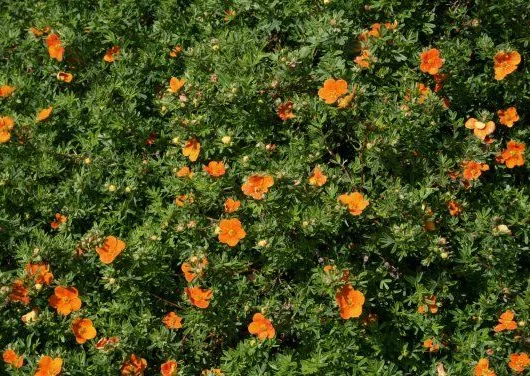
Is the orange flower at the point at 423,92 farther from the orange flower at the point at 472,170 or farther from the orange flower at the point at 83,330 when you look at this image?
the orange flower at the point at 83,330

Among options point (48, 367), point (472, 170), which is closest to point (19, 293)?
point (48, 367)

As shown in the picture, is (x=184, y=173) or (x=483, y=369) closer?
(x=483, y=369)

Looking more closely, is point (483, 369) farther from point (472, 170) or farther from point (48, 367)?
point (48, 367)

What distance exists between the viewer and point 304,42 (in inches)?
170

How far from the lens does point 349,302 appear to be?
11.9 feet

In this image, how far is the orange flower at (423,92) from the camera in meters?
3.88

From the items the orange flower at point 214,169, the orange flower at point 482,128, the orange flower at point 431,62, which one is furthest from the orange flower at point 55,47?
the orange flower at point 482,128

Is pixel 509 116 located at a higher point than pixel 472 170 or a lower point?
higher

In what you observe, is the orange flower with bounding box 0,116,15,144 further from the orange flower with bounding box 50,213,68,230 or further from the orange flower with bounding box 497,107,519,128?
the orange flower with bounding box 497,107,519,128

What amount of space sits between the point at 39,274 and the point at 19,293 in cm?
14

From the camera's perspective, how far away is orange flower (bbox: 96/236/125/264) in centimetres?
378

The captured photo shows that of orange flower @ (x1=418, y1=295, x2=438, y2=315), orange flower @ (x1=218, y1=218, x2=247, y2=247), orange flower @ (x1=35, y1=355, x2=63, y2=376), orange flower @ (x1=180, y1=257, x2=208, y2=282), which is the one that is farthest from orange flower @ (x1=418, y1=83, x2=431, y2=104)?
orange flower @ (x1=35, y1=355, x2=63, y2=376)

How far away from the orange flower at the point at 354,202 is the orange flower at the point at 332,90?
546 mm

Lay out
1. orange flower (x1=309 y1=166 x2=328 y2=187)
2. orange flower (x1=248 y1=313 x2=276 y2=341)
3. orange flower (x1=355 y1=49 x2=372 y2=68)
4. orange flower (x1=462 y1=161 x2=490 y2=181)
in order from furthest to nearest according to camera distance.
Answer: orange flower (x1=355 y1=49 x2=372 y2=68) < orange flower (x1=462 y1=161 x2=490 y2=181) < orange flower (x1=309 y1=166 x2=328 y2=187) < orange flower (x1=248 y1=313 x2=276 y2=341)
